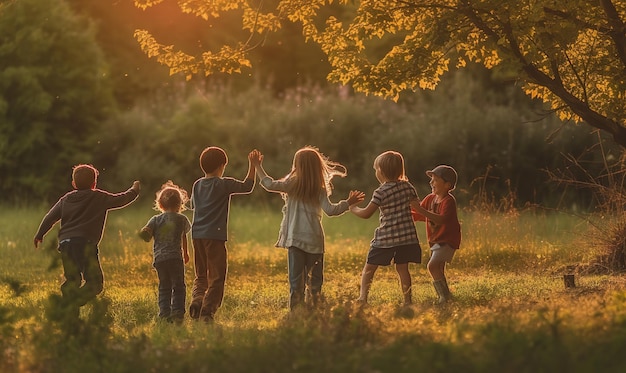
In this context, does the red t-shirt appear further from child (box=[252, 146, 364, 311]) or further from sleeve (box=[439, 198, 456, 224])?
child (box=[252, 146, 364, 311])

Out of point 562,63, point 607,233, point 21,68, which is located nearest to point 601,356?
point 562,63

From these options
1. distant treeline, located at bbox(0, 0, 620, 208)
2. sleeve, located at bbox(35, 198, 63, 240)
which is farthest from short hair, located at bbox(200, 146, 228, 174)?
distant treeline, located at bbox(0, 0, 620, 208)

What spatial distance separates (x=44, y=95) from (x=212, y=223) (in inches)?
964

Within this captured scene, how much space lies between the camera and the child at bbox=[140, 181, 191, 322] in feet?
35.9

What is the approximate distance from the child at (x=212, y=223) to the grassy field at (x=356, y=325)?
332 mm

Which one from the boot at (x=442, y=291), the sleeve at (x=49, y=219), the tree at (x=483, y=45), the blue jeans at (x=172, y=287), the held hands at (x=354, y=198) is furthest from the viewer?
the tree at (x=483, y=45)

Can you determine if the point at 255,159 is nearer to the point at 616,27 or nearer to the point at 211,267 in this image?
the point at 211,267

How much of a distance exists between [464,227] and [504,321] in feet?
39.0

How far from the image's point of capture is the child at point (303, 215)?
35.4ft

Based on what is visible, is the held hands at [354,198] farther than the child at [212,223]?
No

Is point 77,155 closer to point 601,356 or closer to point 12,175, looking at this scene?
point 12,175

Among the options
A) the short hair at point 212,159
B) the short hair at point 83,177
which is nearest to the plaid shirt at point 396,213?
the short hair at point 212,159

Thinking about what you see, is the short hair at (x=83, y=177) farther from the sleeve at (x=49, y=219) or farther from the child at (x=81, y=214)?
the sleeve at (x=49, y=219)

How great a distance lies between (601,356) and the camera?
7.36 m
